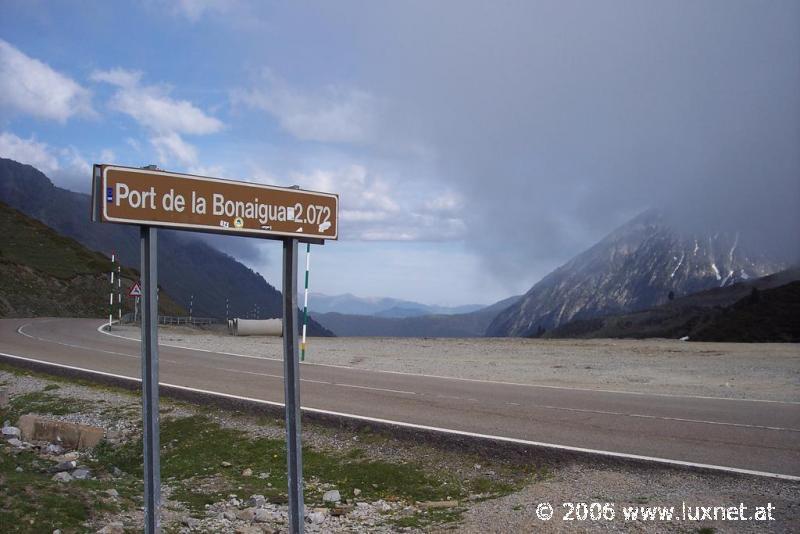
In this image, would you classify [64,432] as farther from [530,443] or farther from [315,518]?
[530,443]

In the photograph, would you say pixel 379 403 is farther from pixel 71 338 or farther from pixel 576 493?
pixel 71 338

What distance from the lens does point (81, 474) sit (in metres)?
9.61

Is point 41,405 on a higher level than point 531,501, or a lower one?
higher

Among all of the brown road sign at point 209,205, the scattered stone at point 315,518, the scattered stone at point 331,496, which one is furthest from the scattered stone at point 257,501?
the brown road sign at point 209,205

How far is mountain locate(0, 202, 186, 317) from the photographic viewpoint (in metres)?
52.7

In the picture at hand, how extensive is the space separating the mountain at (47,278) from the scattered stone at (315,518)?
46.7 metres

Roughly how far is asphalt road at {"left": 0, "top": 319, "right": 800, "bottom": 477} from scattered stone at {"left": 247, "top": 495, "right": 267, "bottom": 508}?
339cm

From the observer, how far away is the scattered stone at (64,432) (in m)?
11.8

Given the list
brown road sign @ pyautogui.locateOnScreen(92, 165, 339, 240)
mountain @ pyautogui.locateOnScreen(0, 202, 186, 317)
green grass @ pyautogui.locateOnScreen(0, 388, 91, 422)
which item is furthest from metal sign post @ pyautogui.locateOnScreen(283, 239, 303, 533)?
mountain @ pyautogui.locateOnScreen(0, 202, 186, 317)

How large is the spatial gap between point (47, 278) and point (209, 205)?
6046cm

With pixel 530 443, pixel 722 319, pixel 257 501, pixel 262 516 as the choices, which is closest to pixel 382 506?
pixel 262 516

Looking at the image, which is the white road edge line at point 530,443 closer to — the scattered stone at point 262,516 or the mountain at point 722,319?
the scattered stone at point 262,516

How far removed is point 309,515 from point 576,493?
2.95 m

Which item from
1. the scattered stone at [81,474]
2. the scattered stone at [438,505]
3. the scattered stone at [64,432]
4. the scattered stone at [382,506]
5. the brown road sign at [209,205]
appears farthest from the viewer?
the scattered stone at [64,432]
